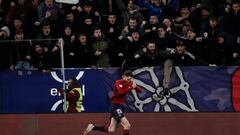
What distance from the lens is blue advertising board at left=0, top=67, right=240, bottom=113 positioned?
13.1 meters

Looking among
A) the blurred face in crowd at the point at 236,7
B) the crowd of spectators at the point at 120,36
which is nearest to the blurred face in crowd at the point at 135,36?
the crowd of spectators at the point at 120,36

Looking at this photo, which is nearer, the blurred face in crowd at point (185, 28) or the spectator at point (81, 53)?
the spectator at point (81, 53)

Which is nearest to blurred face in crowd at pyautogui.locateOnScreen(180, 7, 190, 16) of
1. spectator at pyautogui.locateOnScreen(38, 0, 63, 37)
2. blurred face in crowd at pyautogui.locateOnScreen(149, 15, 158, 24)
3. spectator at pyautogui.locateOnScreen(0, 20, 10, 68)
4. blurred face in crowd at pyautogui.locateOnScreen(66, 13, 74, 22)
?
blurred face in crowd at pyautogui.locateOnScreen(149, 15, 158, 24)

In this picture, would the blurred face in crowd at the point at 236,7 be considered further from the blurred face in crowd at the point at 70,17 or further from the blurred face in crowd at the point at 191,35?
the blurred face in crowd at the point at 70,17

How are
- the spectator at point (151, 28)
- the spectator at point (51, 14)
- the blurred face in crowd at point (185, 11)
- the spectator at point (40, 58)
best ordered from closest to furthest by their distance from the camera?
the spectator at point (40, 58), the spectator at point (151, 28), the spectator at point (51, 14), the blurred face in crowd at point (185, 11)

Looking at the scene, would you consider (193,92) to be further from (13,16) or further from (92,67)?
(13,16)

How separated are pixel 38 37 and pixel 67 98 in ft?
6.52

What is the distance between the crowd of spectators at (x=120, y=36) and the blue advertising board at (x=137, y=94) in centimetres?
28

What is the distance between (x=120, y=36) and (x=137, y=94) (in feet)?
5.11

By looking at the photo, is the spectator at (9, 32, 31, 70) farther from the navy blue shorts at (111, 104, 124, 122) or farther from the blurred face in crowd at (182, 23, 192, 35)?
the blurred face in crowd at (182, 23, 192, 35)

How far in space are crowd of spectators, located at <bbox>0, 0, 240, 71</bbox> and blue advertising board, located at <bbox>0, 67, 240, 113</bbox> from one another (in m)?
0.28

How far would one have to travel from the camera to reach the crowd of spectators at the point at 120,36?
43.4 feet

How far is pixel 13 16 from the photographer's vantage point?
47.4 ft

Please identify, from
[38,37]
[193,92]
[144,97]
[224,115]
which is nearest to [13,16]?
[38,37]
